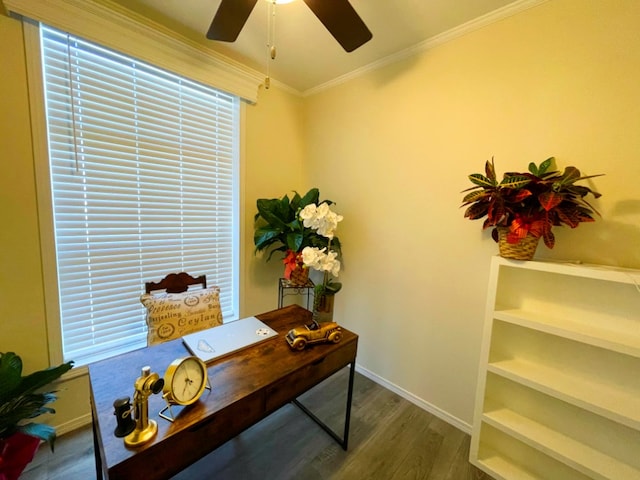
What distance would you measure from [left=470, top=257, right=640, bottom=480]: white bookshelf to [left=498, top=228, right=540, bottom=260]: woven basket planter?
0.03m

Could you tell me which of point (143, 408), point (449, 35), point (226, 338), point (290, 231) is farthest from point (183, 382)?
point (449, 35)

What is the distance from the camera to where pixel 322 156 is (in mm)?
2484

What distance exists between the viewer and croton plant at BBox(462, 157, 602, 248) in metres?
1.14

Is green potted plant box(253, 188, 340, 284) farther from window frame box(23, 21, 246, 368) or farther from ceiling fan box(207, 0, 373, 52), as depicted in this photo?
window frame box(23, 21, 246, 368)

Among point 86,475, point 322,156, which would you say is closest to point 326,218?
point 322,156

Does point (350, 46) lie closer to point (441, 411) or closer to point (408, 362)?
point (408, 362)

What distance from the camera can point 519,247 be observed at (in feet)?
4.20

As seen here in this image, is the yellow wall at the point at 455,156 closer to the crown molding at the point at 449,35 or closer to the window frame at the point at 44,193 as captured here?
→ the crown molding at the point at 449,35

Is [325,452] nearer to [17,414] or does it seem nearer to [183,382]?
[183,382]

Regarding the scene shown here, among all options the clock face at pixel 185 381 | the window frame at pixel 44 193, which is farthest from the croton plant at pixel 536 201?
the window frame at pixel 44 193

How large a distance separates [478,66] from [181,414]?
231 centimetres

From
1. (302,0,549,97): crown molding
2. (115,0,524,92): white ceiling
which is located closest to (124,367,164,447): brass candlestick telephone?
(115,0,524,92): white ceiling

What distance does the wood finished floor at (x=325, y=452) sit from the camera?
1386 millimetres

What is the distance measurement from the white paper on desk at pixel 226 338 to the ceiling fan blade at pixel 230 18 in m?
1.56
